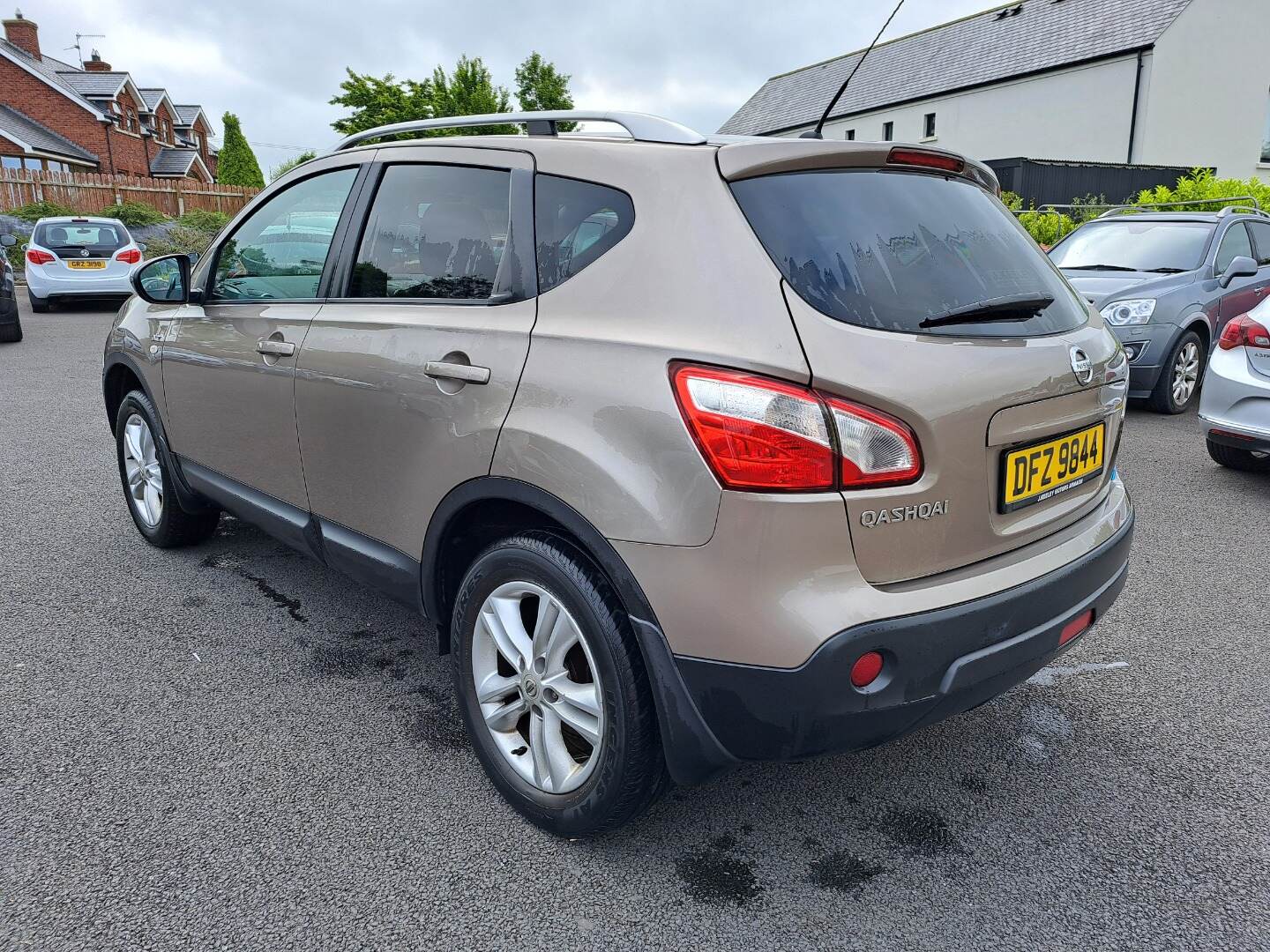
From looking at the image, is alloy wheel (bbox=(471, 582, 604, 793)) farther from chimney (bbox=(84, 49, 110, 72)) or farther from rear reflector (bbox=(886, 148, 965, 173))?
chimney (bbox=(84, 49, 110, 72))

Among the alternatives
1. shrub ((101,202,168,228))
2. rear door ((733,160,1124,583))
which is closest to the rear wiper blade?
rear door ((733,160,1124,583))

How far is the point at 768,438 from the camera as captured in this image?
6.07 feet

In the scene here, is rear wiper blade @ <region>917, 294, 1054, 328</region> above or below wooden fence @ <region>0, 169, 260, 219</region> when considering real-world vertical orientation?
below

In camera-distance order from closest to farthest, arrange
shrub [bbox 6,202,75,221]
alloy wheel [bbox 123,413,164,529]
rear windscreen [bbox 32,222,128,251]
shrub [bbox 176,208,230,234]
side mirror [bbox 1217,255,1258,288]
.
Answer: alloy wheel [bbox 123,413,164,529], side mirror [bbox 1217,255,1258,288], rear windscreen [bbox 32,222,128,251], shrub [bbox 6,202,75,221], shrub [bbox 176,208,230,234]

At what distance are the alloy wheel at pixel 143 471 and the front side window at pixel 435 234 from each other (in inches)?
78.2

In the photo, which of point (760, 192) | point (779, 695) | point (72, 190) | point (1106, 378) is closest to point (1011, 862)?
point (779, 695)

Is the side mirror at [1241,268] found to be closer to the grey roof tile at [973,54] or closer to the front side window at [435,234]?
the front side window at [435,234]

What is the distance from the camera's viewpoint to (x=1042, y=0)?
34500 mm

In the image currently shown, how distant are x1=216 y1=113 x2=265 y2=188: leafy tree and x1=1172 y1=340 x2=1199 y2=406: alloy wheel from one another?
43.2 metres

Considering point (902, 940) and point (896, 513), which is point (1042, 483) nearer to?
point (896, 513)

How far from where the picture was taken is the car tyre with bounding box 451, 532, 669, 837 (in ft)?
6.84

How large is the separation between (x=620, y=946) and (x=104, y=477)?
16.7 ft

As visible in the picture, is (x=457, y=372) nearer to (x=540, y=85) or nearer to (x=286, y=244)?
(x=286, y=244)

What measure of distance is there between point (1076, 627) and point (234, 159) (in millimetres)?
48035
